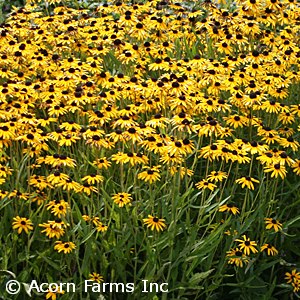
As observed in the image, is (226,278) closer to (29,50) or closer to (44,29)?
(29,50)

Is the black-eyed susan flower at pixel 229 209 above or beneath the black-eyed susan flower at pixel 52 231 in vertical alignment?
beneath

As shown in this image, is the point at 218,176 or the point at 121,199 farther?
the point at 218,176

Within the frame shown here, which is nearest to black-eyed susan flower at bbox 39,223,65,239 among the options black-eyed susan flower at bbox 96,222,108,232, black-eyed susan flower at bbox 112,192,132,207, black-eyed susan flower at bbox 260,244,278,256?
black-eyed susan flower at bbox 96,222,108,232

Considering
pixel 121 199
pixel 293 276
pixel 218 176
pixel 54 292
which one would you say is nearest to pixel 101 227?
pixel 121 199

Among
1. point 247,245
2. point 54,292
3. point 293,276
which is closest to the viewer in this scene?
point 54,292

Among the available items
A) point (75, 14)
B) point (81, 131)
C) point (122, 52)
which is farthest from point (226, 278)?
point (75, 14)

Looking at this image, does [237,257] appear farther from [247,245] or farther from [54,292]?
[54,292]

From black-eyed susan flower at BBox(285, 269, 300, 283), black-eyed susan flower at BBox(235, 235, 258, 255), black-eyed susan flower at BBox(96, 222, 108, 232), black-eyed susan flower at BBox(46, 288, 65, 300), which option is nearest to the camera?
black-eyed susan flower at BBox(46, 288, 65, 300)

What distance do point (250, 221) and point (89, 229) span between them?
693mm

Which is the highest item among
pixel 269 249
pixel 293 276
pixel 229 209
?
pixel 229 209

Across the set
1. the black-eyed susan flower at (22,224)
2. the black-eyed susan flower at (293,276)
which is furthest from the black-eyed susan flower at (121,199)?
the black-eyed susan flower at (293,276)

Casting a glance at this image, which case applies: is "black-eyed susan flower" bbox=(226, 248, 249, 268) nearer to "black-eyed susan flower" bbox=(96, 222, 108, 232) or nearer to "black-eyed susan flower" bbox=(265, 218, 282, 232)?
"black-eyed susan flower" bbox=(265, 218, 282, 232)

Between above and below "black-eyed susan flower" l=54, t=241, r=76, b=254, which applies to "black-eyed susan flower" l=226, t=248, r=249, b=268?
below

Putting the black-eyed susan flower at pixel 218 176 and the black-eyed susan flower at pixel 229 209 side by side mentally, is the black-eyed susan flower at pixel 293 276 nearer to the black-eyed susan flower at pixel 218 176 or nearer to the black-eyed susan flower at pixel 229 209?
the black-eyed susan flower at pixel 229 209
